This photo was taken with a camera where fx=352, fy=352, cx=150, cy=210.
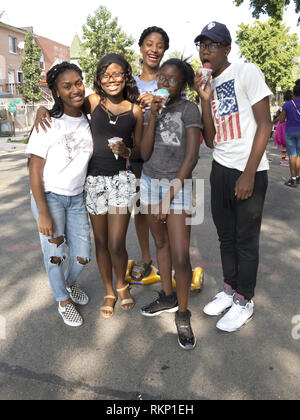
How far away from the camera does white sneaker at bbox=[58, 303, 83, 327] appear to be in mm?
2805

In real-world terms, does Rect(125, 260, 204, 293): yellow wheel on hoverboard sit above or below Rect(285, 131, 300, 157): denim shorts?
below

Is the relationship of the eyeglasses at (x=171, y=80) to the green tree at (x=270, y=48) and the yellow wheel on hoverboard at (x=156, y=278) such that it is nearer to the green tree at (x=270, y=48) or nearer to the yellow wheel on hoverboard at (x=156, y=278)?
the yellow wheel on hoverboard at (x=156, y=278)

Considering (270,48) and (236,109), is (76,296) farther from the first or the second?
(270,48)

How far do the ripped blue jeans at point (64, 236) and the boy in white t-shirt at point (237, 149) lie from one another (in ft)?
3.53

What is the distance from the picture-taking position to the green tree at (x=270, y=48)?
1417 inches

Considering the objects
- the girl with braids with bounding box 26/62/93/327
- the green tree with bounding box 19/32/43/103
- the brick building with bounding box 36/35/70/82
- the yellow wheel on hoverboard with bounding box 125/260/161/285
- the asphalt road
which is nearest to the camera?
the asphalt road

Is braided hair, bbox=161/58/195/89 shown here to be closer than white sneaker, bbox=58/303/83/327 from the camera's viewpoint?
Yes

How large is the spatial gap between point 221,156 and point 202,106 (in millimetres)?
396

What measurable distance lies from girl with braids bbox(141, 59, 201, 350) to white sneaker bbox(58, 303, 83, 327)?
0.79 meters

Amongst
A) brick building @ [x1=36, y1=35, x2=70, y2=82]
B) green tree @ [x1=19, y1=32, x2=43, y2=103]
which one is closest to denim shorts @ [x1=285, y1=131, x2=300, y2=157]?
green tree @ [x1=19, y1=32, x2=43, y2=103]

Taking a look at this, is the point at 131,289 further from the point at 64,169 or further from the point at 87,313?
the point at 64,169

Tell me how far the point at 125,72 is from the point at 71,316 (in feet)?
6.37

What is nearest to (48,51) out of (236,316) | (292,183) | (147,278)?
(292,183)

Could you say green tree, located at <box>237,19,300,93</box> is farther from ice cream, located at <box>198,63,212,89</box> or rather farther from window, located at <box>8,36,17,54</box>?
ice cream, located at <box>198,63,212,89</box>
